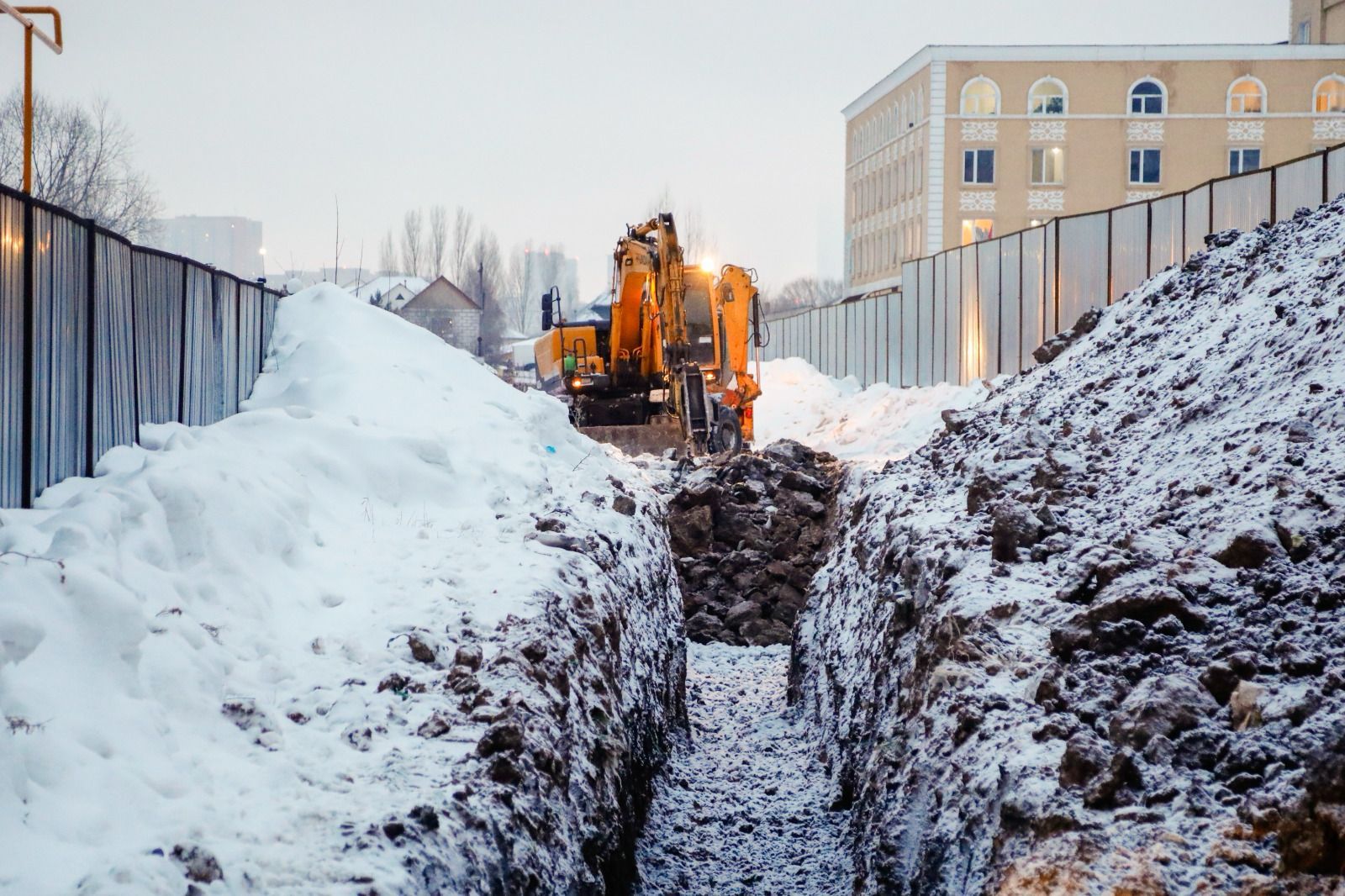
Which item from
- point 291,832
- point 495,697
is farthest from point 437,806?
point 495,697

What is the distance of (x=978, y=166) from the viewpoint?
4972 centimetres

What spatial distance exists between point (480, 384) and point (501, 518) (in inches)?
149

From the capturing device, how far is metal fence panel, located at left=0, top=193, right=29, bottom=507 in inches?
224

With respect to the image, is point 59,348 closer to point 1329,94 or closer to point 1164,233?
point 1164,233

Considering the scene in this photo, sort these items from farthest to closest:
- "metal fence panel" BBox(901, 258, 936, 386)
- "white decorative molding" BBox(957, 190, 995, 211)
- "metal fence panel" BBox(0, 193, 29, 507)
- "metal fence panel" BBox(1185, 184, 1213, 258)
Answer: "white decorative molding" BBox(957, 190, 995, 211)
"metal fence panel" BBox(901, 258, 936, 386)
"metal fence panel" BBox(1185, 184, 1213, 258)
"metal fence panel" BBox(0, 193, 29, 507)

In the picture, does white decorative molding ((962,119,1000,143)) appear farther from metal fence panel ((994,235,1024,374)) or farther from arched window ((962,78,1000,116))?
metal fence panel ((994,235,1024,374))

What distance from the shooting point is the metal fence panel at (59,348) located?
602 centimetres

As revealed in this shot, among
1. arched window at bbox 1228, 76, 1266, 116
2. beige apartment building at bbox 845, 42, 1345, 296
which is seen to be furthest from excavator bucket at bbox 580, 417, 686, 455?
arched window at bbox 1228, 76, 1266, 116

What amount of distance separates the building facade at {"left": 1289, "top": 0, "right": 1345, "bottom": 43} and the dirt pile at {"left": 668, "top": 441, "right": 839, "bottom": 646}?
152 ft

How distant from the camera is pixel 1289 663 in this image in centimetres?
437

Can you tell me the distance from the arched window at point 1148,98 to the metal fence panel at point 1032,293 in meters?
31.1

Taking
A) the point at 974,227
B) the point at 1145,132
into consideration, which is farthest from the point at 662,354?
the point at 1145,132

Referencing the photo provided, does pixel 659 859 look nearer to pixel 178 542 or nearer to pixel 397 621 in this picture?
pixel 397 621

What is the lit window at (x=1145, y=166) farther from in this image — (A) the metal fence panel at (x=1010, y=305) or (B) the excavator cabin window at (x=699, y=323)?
(B) the excavator cabin window at (x=699, y=323)
